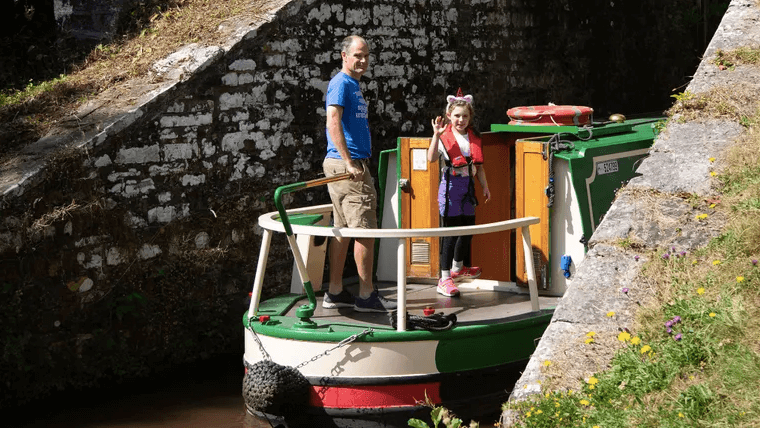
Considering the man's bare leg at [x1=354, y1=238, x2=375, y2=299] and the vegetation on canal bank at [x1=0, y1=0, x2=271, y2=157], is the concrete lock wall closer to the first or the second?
the vegetation on canal bank at [x1=0, y1=0, x2=271, y2=157]

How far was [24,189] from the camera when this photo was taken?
7316 mm

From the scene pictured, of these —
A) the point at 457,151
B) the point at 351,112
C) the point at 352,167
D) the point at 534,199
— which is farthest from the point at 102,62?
the point at 534,199

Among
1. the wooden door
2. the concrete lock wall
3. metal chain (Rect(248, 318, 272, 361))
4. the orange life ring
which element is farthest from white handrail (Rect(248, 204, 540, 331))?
the concrete lock wall

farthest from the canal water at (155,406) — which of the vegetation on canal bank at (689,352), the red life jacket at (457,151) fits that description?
the vegetation on canal bank at (689,352)

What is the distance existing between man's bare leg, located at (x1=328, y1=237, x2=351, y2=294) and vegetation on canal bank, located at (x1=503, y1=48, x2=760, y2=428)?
109 inches

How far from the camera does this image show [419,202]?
312 inches

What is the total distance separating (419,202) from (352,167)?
3.99 feet

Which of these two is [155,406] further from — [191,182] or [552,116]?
[552,116]

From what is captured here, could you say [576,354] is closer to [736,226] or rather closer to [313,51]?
[736,226]

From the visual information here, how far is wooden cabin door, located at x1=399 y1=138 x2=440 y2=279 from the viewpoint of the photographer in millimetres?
7812

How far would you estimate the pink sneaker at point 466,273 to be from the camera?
24.4ft

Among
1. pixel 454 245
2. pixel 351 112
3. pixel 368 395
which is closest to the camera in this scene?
pixel 368 395

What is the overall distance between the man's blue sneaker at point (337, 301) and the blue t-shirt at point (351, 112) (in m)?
0.96

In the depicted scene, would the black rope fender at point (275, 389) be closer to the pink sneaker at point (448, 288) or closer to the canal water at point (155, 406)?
the canal water at point (155, 406)
